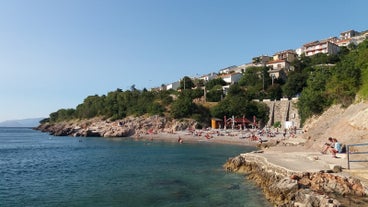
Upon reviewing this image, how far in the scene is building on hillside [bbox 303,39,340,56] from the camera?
106 meters

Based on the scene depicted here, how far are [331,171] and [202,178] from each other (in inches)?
386

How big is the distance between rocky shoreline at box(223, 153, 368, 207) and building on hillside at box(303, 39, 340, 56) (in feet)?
324

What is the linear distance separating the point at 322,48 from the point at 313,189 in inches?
4140

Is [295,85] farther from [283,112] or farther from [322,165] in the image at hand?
[322,165]

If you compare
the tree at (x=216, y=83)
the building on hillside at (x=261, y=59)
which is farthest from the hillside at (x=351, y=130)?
the building on hillside at (x=261, y=59)

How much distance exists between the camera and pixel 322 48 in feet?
355

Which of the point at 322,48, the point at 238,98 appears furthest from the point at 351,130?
the point at 322,48

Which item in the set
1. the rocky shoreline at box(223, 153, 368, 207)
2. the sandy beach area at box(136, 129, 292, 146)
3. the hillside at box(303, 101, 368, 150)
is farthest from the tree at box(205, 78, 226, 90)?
the rocky shoreline at box(223, 153, 368, 207)

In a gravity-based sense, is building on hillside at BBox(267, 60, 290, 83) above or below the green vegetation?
above

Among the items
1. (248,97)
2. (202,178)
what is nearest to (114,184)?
(202,178)

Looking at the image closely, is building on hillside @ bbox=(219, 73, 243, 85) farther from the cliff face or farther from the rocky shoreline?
the rocky shoreline

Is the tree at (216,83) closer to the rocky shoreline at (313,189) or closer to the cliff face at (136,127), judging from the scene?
the cliff face at (136,127)

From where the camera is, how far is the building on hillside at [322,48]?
10557 cm

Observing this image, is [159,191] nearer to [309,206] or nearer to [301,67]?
[309,206]
